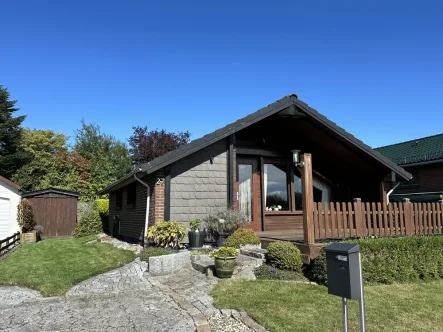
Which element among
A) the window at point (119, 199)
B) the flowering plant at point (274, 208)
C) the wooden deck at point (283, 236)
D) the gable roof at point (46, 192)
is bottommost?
the wooden deck at point (283, 236)

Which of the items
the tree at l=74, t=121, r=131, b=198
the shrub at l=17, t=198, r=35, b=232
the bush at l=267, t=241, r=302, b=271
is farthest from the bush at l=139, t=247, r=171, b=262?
the tree at l=74, t=121, r=131, b=198

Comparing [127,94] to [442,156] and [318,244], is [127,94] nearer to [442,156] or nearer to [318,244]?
[318,244]

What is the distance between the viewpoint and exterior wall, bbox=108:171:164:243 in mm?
9797

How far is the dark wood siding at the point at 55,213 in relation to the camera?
19.2 m

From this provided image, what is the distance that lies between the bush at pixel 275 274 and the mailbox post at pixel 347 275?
353 cm

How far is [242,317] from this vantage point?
186 inches

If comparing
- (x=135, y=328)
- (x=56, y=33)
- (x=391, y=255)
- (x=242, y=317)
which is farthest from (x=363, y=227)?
(x=56, y=33)

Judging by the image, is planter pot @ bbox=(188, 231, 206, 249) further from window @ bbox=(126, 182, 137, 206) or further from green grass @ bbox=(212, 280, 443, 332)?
window @ bbox=(126, 182, 137, 206)

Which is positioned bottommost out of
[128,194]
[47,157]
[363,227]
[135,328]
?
[135,328]

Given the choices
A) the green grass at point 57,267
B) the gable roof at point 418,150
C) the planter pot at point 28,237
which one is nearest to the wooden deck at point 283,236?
the green grass at point 57,267

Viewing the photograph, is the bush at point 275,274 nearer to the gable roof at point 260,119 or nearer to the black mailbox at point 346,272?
the black mailbox at point 346,272

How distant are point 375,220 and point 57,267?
796 centimetres

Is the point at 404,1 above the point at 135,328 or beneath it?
above

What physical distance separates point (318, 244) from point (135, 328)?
4175 millimetres
